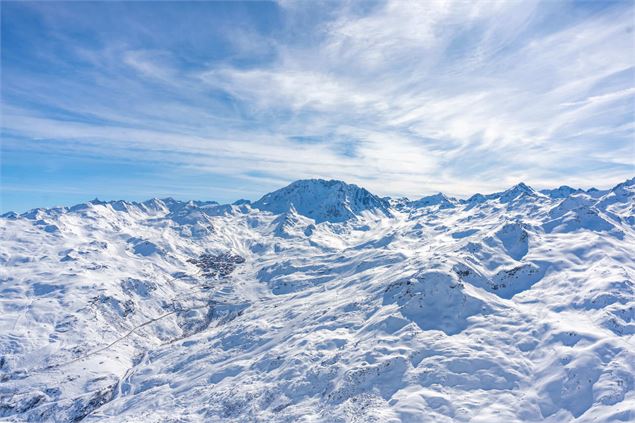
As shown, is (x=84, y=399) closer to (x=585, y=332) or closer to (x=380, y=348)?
(x=380, y=348)

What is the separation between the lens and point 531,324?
6998 inches

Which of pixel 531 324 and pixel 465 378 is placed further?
pixel 531 324

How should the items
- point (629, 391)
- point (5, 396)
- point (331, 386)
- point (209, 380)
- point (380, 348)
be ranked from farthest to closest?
point (5, 396)
point (209, 380)
point (380, 348)
point (331, 386)
point (629, 391)

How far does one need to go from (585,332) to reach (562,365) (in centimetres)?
2581

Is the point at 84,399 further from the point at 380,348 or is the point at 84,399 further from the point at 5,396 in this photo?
the point at 380,348

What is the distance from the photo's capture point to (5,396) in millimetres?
199625

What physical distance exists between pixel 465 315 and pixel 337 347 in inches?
2381

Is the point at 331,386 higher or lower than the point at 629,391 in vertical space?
lower

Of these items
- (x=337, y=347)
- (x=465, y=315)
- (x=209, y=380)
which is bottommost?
(x=209, y=380)

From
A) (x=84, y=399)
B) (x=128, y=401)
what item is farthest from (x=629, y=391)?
(x=84, y=399)

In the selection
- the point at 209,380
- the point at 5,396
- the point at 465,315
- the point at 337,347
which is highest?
the point at 465,315

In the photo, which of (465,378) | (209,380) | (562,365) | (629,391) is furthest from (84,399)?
(629,391)

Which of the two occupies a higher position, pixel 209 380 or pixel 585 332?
pixel 585 332

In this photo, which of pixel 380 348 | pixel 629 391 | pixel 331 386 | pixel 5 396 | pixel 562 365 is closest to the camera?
pixel 629 391
